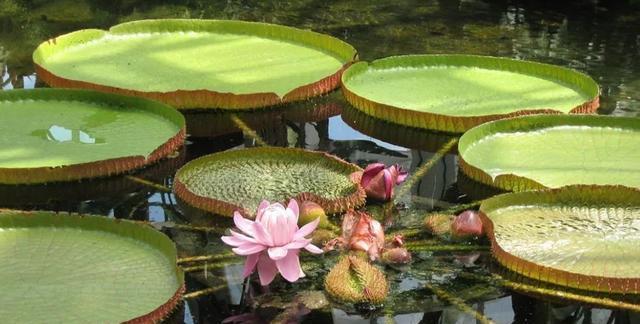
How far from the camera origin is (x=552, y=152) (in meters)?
2.90

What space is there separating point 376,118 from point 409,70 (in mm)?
432

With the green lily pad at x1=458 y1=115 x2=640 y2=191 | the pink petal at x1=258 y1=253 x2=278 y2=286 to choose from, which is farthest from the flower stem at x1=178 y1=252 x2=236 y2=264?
the green lily pad at x1=458 y1=115 x2=640 y2=191

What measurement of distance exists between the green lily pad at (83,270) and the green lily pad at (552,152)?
3.10 feet

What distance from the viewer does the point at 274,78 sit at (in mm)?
3596

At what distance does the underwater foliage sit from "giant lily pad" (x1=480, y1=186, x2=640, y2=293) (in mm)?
305

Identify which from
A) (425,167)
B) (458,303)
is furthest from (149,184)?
(458,303)

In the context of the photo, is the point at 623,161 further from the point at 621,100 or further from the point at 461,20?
Result: the point at 461,20

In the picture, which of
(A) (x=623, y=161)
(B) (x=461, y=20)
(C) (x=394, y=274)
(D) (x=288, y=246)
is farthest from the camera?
(B) (x=461, y=20)

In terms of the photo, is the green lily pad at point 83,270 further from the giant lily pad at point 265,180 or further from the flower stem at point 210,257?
the giant lily pad at point 265,180

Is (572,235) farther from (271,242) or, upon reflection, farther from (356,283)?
(271,242)

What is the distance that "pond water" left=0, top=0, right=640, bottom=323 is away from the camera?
2135mm

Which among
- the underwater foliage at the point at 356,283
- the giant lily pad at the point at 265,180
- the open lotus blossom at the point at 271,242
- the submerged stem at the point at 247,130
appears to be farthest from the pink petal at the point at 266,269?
the submerged stem at the point at 247,130

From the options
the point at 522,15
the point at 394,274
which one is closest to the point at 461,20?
the point at 522,15

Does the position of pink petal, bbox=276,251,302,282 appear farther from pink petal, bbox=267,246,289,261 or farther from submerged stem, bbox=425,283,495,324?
submerged stem, bbox=425,283,495,324
